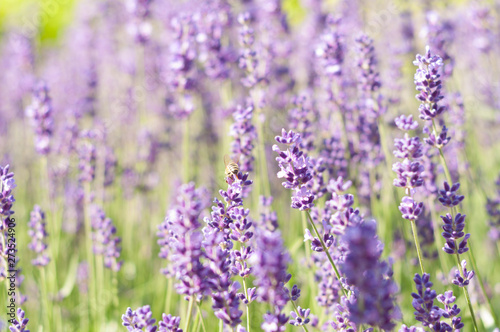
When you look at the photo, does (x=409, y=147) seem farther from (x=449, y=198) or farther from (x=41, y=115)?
(x=41, y=115)

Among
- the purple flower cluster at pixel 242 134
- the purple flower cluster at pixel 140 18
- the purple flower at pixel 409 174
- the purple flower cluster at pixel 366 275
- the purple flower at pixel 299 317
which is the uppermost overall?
the purple flower cluster at pixel 140 18

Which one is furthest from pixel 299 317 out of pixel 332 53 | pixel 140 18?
pixel 140 18

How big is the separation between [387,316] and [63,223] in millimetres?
3875

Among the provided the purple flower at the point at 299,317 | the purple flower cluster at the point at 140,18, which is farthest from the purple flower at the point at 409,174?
the purple flower cluster at the point at 140,18

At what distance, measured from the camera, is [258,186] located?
273 cm

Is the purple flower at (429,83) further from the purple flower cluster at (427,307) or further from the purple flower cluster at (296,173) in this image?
the purple flower cluster at (427,307)

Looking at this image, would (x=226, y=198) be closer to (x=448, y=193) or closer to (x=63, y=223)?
(x=448, y=193)

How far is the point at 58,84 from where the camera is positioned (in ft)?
22.0

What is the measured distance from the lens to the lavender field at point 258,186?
4.68 feet

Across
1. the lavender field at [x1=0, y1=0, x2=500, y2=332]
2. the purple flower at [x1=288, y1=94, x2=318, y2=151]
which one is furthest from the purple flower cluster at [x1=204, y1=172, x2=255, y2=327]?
the purple flower at [x1=288, y1=94, x2=318, y2=151]

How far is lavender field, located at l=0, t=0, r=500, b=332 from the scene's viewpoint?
1.43m

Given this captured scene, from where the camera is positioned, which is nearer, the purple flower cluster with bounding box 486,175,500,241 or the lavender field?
the lavender field

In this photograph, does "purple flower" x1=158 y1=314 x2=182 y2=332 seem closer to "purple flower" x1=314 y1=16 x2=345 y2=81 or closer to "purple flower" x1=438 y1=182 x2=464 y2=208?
"purple flower" x1=438 y1=182 x2=464 y2=208

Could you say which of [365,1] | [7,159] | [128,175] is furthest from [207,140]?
[365,1]
